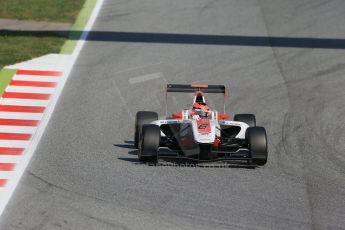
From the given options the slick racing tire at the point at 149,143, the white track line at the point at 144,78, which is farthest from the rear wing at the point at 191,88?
the white track line at the point at 144,78

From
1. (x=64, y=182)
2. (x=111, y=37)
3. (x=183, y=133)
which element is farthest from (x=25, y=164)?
(x=111, y=37)

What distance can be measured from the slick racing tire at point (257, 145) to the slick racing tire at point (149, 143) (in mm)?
1702

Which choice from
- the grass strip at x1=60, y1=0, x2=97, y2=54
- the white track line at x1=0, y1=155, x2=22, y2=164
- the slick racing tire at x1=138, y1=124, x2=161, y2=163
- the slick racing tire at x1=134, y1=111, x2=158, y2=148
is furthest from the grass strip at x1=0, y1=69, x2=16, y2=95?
the slick racing tire at x1=138, y1=124, x2=161, y2=163

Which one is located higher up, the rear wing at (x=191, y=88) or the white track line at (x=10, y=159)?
the rear wing at (x=191, y=88)

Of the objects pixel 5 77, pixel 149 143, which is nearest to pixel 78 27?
pixel 5 77

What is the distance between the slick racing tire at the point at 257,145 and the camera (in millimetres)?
15984

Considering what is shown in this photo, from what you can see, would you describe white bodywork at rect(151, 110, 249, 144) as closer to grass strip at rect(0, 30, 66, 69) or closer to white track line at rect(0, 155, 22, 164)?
white track line at rect(0, 155, 22, 164)

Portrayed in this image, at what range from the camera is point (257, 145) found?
16.0 m

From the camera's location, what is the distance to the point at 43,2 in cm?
3003

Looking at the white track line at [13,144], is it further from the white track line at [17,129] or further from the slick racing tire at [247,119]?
the slick racing tire at [247,119]

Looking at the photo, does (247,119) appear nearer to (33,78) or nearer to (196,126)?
(196,126)

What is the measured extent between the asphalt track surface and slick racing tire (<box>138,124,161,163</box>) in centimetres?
37

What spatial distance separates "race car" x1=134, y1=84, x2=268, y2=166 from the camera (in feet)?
52.2

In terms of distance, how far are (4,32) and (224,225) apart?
1428cm
